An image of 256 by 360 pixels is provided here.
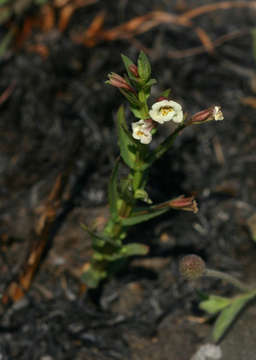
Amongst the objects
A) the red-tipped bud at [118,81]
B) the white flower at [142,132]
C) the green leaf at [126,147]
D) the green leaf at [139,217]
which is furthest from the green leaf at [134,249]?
the red-tipped bud at [118,81]

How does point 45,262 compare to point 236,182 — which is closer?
point 45,262

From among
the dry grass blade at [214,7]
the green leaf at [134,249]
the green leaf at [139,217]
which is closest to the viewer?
the green leaf at [139,217]

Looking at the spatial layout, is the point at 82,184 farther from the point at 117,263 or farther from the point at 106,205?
the point at 117,263

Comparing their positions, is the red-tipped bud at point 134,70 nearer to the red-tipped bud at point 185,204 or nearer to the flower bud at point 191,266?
the red-tipped bud at point 185,204

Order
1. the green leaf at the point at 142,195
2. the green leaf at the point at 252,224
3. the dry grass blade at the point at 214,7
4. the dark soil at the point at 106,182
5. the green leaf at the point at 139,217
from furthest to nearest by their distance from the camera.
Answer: the dry grass blade at the point at 214,7 < the green leaf at the point at 252,224 < the dark soil at the point at 106,182 < the green leaf at the point at 139,217 < the green leaf at the point at 142,195

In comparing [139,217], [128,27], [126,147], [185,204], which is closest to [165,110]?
[126,147]

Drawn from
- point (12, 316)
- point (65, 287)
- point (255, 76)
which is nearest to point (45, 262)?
point (65, 287)
